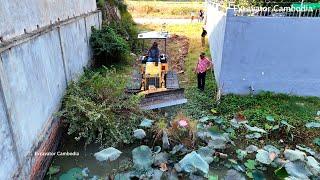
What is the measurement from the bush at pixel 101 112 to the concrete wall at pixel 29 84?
45 cm

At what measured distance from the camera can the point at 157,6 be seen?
32.4 m

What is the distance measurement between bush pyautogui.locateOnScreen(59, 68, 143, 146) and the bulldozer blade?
394 mm

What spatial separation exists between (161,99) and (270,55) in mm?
3657

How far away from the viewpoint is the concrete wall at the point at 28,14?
5.12 metres

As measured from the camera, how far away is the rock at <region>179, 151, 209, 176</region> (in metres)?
5.36

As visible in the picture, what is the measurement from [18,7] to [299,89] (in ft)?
26.4

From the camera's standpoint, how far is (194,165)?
5.42 m

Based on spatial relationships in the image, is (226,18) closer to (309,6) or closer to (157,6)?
(309,6)

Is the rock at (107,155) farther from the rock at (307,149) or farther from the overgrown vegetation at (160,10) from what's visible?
the overgrown vegetation at (160,10)

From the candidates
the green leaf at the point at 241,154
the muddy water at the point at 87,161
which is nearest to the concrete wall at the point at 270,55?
the green leaf at the point at 241,154

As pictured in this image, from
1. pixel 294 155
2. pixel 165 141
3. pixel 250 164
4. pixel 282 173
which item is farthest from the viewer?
pixel 165 141

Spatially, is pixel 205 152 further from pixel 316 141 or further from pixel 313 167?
pixel 316 141

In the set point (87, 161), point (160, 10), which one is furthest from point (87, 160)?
point (160, 10)

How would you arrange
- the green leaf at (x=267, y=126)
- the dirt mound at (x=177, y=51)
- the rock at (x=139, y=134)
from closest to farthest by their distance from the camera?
the rock at (x=139, y=134), the green leaf at (x=267, y=126), the dirt mound at (x=177, y=51)
